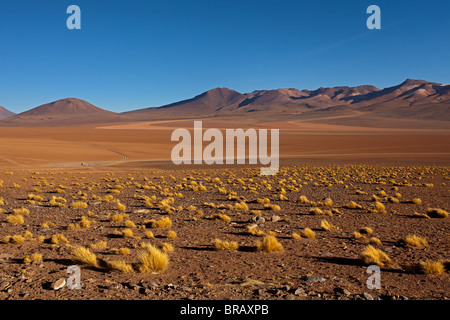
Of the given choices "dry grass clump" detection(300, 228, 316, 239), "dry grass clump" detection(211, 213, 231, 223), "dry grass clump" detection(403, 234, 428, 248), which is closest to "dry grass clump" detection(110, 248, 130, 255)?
"dry grass clump" detection(211, 213, 231, 223)

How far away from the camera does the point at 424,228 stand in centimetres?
1045

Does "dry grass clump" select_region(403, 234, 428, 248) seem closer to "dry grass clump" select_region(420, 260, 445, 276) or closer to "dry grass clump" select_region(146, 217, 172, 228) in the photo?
"dry grass clump" select_region(420, 260, 445, 276)

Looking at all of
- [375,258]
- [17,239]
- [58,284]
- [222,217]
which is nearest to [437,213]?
[375,258]

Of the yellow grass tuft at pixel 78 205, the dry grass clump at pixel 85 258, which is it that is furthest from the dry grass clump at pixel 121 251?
the yellow grass tuft at pixel 78 205

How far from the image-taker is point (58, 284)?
561cm

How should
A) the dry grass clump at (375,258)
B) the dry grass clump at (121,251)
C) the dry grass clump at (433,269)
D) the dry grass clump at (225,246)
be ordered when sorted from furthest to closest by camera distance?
the dry grass clump at (225,246) < the dry grass clump at (121,251) < the dry grass clump at (375,258) < the dry grass clump at (433,269)

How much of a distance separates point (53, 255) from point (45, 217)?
15.9 ft

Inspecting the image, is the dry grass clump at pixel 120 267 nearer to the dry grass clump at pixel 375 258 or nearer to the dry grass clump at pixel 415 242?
the dry grass clump at pixel 375 258

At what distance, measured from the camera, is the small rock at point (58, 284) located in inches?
218

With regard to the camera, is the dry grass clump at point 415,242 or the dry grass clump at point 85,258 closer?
the dry grass clump at point 85,258
